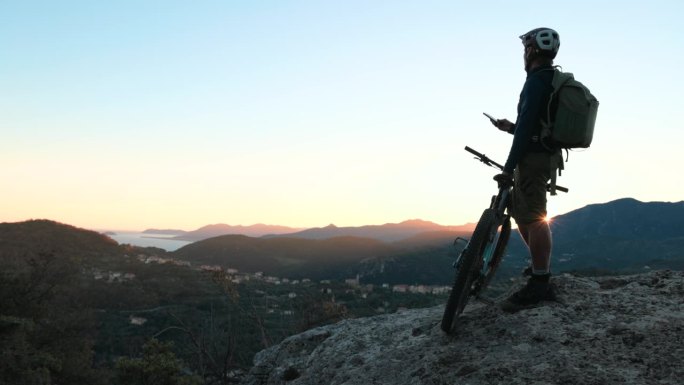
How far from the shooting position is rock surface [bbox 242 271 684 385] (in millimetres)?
3488

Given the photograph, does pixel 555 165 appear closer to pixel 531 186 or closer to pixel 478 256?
pixel 531 186

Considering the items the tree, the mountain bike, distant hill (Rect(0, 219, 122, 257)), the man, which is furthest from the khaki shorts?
distant hill (Rect(0, 219, 122, 257))

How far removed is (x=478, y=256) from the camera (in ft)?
14.5

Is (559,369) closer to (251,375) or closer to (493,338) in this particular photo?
(493,338)

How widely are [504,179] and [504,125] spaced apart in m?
0.79

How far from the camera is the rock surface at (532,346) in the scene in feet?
11.4

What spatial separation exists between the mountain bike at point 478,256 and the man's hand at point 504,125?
0.41 meters

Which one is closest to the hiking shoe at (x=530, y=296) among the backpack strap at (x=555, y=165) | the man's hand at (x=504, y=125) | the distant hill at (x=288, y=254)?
the backpack strap at (x=555, y=165)

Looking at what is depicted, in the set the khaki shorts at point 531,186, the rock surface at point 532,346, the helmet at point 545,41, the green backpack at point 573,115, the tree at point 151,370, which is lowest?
the tree at point 151,370

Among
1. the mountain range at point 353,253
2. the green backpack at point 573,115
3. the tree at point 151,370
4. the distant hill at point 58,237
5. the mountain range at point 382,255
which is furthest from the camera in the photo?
the mountain range at point 382,255

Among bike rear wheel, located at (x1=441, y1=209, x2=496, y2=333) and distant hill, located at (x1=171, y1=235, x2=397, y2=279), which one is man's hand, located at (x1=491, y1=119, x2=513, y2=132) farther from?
distant hill, located at (x1=171, y1=235, x2=397, y2=279)

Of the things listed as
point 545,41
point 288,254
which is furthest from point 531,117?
point 288,254

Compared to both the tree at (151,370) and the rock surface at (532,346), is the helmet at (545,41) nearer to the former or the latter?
the rock surface at (532,346)

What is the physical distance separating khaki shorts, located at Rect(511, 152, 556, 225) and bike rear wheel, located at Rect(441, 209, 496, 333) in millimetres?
258
